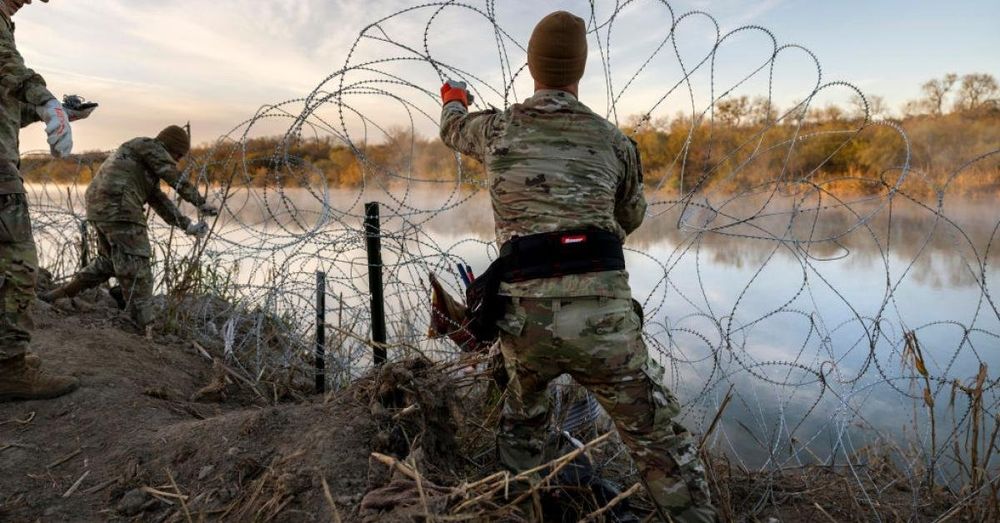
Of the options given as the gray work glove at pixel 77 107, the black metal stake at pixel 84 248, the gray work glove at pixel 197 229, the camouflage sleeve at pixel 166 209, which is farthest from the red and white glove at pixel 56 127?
the black metal stake at pixel 84 248

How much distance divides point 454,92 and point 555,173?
731 millimetres

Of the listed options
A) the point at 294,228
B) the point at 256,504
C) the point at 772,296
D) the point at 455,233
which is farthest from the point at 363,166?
the point at 772,296

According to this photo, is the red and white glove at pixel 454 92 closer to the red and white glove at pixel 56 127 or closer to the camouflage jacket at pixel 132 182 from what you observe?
the red and white glove at pixel 56 127

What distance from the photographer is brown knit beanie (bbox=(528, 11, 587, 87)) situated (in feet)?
6.92

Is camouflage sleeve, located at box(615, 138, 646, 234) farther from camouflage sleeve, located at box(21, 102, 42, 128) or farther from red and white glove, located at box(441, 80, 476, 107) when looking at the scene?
camouflage sleeve, located at box(21, 102, 42, 128)

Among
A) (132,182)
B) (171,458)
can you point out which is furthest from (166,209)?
(171,458)

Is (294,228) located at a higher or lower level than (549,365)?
higher

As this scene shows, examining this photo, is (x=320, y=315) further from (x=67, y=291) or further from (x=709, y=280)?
(x=709, y=280)

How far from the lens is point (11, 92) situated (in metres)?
2.65

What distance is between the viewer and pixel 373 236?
2.79 meters

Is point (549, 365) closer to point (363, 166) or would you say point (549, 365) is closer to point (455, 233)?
point (363, 166)

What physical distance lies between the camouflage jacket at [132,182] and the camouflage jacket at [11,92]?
1.67m

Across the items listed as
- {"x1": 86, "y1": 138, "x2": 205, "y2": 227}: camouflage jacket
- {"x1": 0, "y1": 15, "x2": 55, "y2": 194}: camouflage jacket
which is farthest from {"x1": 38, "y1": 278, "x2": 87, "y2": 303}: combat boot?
{"x1": 0, "y1": 15, "x2": 55, "y2": 194}: camouflage jacket

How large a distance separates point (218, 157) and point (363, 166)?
2107 mm
